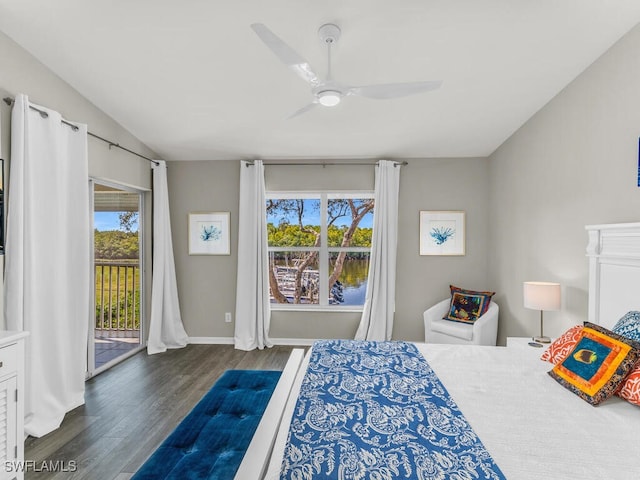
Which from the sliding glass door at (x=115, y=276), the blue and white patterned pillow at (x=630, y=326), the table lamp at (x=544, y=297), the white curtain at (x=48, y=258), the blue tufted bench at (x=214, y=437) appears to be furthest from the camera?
the sliding glass door at (x=115, y=276)

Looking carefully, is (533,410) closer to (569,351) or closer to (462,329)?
(569,351)

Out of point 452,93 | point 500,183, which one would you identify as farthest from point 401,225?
point 452,93

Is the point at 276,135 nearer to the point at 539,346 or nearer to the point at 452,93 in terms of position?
the point at 452,93

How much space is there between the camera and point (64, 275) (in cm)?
267

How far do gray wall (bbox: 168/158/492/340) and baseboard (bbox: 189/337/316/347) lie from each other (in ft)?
0.16

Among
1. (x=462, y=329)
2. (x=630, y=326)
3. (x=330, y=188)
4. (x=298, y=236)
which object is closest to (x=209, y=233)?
(x=298, y=236)

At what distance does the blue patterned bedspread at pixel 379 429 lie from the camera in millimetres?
1098

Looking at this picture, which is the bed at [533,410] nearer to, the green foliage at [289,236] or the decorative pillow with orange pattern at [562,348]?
the decorative pillow with orange pattern at [562,348]

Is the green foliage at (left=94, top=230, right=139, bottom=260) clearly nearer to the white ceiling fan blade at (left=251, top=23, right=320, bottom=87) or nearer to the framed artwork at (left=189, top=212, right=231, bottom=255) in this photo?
the framed artwork at (left=189, top=212, right=231, bottom=255)

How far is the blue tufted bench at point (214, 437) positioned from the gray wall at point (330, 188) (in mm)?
2166

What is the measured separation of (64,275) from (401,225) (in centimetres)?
359

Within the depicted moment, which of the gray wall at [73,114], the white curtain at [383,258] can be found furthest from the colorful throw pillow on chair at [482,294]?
the gray wall at [73,114]

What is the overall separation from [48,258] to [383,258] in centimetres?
330

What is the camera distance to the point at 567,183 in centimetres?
277
